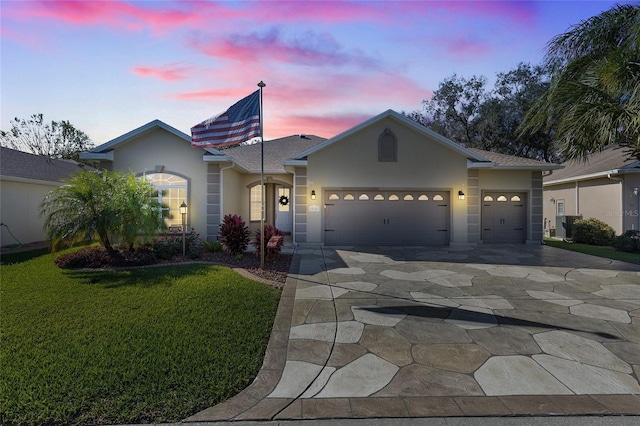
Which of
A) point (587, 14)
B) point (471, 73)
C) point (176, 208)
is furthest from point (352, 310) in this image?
point (471, 73)

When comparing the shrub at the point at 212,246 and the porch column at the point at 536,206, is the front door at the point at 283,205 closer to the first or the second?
the shrub at the point at 212,246

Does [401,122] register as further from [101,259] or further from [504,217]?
[101,259]

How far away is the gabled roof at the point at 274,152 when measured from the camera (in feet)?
45.9

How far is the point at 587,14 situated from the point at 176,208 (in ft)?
46.8

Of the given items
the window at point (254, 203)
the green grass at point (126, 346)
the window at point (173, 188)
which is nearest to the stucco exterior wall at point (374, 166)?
the window at point (254, 203)

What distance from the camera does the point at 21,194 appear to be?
12.8 m

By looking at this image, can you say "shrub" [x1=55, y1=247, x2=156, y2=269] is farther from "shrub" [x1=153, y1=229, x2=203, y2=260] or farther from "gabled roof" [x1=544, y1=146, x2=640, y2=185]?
"gabled roof" [x1=544, y1=146, x2=640, y2=185]

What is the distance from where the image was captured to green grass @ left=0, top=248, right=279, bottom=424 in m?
2.92

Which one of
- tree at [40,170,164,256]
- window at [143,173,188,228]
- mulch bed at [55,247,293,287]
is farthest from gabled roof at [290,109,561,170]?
tree at [40,170,164,256]

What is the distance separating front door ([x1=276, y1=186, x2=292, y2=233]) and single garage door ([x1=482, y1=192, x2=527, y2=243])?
8522 mm

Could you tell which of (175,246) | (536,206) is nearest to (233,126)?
(175,246)

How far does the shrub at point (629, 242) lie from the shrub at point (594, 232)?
1368 mm

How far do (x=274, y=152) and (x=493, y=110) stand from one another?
18.6 metres

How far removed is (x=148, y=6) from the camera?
24.3 ft
